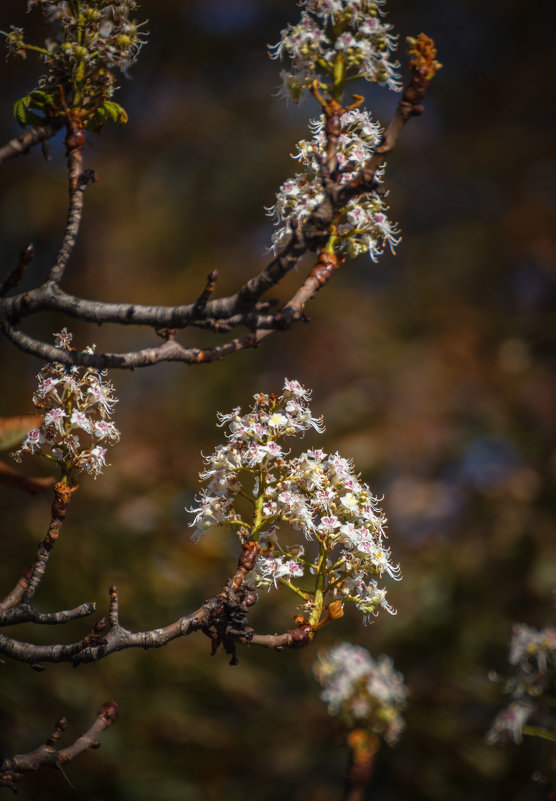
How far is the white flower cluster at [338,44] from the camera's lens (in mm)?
998

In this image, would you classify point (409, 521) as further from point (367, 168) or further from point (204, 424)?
point (367, 168)

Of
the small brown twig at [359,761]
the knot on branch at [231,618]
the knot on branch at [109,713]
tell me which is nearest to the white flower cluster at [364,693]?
the small brown twig at [359,761]

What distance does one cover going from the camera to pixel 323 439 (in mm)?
4559

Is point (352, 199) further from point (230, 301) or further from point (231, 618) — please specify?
point (231, 618)

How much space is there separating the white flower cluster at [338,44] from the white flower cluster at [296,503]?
480mm

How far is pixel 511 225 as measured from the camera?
5.46m

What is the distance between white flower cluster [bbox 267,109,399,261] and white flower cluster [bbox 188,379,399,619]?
0.27 metres

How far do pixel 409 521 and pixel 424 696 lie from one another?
1.21 meters

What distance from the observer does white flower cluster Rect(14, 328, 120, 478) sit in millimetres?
1037

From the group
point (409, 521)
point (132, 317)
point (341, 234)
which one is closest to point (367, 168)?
point (341, 234)

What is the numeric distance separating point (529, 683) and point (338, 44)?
53.1 inches

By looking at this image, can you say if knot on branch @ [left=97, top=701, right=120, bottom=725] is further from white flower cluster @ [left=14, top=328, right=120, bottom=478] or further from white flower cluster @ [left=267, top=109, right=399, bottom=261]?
white flower cluster @ [left=267, top=109, right=399, bottom=261]

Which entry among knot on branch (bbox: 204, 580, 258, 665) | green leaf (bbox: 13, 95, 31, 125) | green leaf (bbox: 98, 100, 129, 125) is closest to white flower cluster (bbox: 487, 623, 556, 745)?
knot on branch (bbox: 204, 580, 258, 665)

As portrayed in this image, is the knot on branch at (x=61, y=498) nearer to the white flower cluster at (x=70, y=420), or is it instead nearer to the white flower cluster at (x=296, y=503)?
the white flower cluster at (x=70, y=420)
